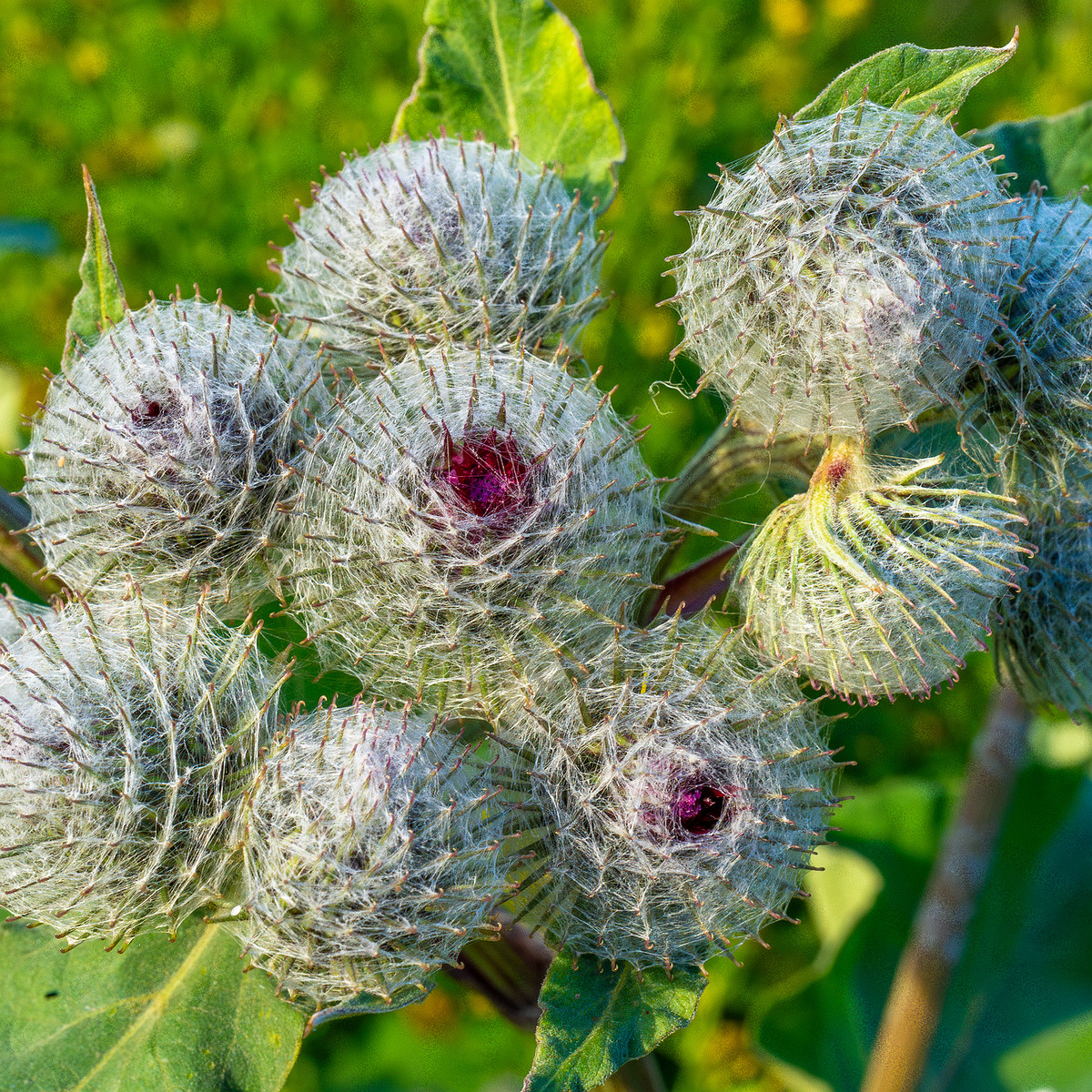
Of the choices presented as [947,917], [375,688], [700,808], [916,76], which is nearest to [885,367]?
[916,76]

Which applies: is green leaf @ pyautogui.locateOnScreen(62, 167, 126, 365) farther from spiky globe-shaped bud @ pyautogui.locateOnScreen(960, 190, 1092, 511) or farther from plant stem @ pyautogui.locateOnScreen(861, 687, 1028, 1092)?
plant stem @ pyautogui.locateOnScreen(861, 687, 1028, 1092)

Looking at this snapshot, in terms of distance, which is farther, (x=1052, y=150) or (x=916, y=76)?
(x=1052, y=150)

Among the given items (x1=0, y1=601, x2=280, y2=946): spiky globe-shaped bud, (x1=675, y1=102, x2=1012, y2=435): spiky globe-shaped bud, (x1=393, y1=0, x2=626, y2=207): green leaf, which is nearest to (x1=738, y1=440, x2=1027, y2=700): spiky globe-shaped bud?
(x1=675, y1=102, x2=1012, y2=435): spiky globe-shaped bud

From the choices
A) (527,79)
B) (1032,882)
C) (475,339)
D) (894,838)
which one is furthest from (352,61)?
(1032,882)

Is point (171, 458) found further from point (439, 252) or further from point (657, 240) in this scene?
point (657, 240)

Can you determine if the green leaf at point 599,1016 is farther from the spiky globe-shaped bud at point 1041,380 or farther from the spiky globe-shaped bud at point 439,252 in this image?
the spiky globe-shaped bud at point 439,252

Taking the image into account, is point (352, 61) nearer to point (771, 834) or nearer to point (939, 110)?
point (939, 110)
